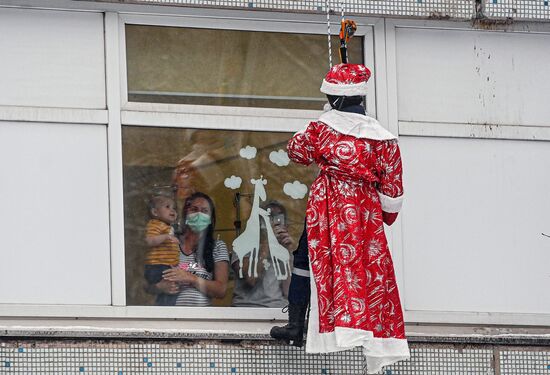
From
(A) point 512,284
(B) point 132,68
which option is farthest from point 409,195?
(B) point 132,68

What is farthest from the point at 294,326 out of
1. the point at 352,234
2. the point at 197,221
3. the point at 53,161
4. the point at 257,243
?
the point at 53,161

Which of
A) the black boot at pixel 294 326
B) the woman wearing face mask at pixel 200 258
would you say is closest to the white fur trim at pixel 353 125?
the black boot at pixel 294 326

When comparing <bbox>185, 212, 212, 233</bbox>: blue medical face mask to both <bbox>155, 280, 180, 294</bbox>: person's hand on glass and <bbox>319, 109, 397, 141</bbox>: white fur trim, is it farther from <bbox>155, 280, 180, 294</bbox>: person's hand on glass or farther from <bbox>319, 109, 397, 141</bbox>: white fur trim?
<bbox>319, 109, 397, 141</bbox>: white fur trim

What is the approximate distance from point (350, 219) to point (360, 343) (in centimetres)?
62

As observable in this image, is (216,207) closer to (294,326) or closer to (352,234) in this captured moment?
(294,326)

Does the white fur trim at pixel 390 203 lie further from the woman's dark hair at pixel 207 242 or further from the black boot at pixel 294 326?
the woman's dark hair at pixel 207 242

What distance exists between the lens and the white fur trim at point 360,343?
8758 millimetres

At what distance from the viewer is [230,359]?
30.7ft

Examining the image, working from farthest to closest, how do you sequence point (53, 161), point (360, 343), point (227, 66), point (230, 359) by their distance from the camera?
point (227, 66), point (53, 161), point (230, 359), point (360, 343)

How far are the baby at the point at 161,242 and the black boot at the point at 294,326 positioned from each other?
28.5 inches

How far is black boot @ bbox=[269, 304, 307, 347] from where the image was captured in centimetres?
916

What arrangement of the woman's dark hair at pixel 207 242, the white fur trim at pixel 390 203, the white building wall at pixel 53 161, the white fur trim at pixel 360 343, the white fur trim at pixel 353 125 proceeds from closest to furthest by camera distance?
the white fur trim at pixel 360 343 → the white fur trim at pixel 353 125 → the white fur trim at pixel 390 203 → the white building wall at pixel 53 161 → the woman's dark hair at pixel 207 242

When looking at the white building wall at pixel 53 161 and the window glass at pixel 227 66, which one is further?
the window glass at pixel 227 66

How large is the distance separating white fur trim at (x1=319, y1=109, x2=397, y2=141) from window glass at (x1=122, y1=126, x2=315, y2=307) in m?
0.97
